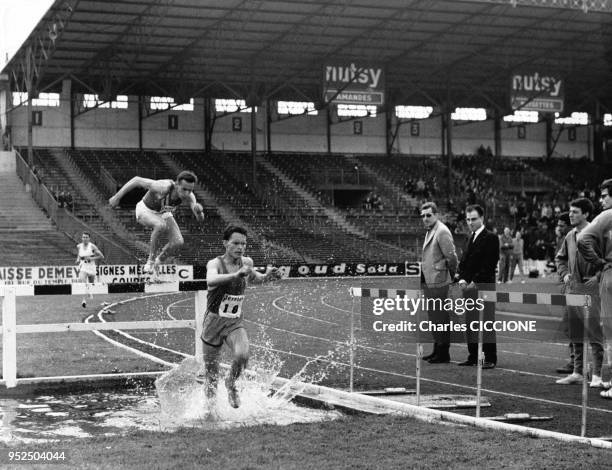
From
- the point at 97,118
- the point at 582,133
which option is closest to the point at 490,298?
the point at 97,118

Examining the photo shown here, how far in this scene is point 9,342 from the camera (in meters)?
11.7

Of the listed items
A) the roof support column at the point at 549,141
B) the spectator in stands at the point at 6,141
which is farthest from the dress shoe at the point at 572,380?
the roof support column at the point at 549,141

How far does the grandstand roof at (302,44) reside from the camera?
138 ft

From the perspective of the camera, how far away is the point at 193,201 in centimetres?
1193

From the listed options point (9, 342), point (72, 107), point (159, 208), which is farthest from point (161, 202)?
point (72, 107)

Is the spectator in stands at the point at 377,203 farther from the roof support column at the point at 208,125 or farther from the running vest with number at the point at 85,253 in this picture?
the running vest with number at the point at 85,253

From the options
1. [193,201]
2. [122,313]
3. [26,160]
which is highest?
[26,160]

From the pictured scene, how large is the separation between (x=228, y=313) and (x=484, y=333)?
374cm

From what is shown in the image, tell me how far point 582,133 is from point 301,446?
6562 cm

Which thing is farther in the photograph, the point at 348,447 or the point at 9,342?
the point at 9,342

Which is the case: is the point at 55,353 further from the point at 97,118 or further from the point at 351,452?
the point at 97,118

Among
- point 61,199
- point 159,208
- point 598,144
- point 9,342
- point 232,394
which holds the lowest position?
point 232,394

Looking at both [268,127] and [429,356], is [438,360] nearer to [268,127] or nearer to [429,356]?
[429,356]

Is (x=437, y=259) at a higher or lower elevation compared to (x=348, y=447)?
higher
